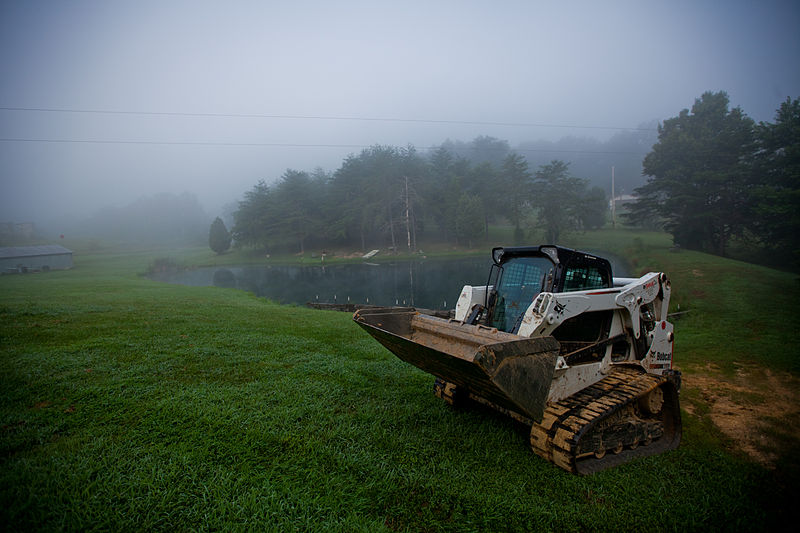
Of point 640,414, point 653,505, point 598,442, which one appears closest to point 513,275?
point 598,442

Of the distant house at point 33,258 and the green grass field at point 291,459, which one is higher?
the distant house at point 33,258

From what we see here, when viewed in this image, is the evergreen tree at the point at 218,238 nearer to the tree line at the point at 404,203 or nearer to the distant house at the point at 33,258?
the tree line at the point at 404,203

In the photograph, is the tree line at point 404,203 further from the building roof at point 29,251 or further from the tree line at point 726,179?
the building roof at point 29,251

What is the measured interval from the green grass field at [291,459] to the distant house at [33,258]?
2742cm

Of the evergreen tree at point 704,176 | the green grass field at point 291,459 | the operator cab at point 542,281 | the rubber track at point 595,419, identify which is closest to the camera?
the green grass field at point 291,459

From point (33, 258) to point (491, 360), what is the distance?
38821mm

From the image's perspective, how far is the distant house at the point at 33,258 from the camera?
25.7 m

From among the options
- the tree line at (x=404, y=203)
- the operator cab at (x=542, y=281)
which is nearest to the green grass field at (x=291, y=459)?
the operator cab at (x=542, y=281)

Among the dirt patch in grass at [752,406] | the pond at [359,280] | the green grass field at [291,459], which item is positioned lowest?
the pond at [359,280]

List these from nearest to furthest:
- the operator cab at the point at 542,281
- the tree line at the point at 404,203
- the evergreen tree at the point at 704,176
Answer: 1. the operator cab at the point at 542,281
2. the evergreen tree at the point at 704,176
3. the tree line at the point at 404,203

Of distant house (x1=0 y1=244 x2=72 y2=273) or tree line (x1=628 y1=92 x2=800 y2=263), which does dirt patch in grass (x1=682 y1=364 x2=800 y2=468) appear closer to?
tree line (x1=628 y1=92 x2=800 y2=263)

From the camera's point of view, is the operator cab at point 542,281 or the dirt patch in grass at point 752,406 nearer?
the operator cab at point 542,281

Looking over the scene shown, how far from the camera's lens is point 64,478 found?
2.97m

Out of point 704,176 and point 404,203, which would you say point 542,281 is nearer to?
Answer: point 704,176
